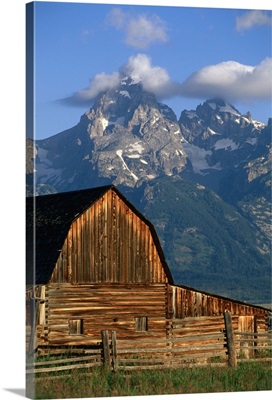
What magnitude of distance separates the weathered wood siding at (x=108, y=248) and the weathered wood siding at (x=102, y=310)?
0.52 metres

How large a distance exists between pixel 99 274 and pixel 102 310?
2.06m

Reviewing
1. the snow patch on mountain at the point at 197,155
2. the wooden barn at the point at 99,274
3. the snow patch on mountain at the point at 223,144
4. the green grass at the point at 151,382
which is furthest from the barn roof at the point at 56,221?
the snow patch on mountain at the point at 223,144

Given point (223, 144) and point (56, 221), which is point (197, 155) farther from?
point (56, 221)

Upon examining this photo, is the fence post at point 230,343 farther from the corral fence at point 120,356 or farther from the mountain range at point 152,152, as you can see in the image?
the mountain range at point 152,152

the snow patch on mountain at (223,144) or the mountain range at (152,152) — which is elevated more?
the snow patch on mountain at (223,144)

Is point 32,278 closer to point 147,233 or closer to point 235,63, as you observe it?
point 235,63

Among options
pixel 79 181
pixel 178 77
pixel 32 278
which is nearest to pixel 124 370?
pixel 32 278

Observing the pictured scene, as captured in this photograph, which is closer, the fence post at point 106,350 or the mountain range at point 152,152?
the fence post at point 106,350

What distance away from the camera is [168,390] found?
21.0 metres

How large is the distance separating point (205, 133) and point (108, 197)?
985 centimetres

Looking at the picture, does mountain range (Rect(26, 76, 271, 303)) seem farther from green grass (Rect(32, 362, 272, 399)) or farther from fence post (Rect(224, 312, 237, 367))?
fence post (Rect(224, 312, 237, 367))

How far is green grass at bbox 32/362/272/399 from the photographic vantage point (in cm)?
1998

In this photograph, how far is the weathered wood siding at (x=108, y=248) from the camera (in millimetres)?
28766

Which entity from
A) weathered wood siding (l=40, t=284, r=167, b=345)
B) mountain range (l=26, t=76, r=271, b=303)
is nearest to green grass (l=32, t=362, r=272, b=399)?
mountain range (l=26, t=76, r=271, b=303)
